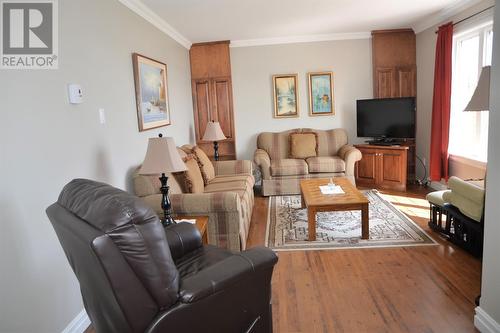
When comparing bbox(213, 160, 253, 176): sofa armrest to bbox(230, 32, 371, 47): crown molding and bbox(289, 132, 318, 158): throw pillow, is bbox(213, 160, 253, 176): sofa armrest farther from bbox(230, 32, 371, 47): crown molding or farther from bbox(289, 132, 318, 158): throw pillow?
bbox(230, 32, 371, 47): crown molding

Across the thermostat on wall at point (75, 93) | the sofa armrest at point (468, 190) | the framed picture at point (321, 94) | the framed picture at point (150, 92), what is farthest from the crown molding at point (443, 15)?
the thermostat on wall at point (75, 93)

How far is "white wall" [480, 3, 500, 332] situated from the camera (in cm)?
186

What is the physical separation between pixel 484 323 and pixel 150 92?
349 centimetres

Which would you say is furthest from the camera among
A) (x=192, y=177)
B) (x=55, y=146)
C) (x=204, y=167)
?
(x=204, y=167)

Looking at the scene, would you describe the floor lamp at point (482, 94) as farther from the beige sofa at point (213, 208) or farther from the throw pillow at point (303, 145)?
the throw pillow at point (303, 145)

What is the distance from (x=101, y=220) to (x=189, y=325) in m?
0.59

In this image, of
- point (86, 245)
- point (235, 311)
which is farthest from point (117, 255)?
point (235, 311)

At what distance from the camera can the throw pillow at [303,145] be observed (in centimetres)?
574

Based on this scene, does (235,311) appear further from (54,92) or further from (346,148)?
(346,148)

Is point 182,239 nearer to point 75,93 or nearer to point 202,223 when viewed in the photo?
point 202,223

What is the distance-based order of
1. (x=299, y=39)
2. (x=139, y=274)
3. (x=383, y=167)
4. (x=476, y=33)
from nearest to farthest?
(x=139, y=274) → (x=476, y=33) → (x=383, y=167) → (x=299, y=39)

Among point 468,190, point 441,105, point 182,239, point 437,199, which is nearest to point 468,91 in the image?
point 441,105

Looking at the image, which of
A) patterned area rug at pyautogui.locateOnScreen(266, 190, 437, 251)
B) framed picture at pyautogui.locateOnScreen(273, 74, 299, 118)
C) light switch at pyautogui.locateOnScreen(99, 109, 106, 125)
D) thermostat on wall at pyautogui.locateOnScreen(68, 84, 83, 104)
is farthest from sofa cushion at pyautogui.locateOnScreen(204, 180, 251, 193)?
framed picture at pyautogui.locateOnScreen(273, 74, 299, 118)

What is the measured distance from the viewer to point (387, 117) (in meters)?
5.58
